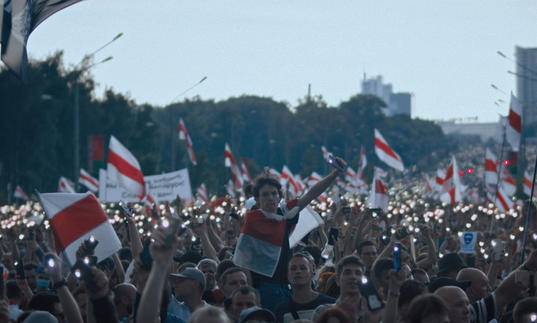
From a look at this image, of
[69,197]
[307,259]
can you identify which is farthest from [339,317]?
[69,197]

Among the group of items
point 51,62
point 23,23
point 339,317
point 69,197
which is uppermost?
point 51,62

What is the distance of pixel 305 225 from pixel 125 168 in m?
8.12

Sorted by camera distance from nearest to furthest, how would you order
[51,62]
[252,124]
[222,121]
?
[51,62] < [222,121] < [252,124]

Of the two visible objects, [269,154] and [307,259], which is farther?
[269,154]

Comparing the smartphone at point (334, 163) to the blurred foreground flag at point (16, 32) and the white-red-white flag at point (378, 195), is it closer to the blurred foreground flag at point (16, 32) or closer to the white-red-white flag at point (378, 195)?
the blurred foreground flag at point (16, 32)

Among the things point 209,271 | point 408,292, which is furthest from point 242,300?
point 209,271

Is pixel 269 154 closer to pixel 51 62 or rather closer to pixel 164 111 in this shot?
pixel 164 111

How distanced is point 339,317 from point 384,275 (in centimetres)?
197

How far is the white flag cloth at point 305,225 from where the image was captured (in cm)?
1016

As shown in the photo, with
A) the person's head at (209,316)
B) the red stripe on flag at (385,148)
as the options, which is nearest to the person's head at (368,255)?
the person's head at (209,316)

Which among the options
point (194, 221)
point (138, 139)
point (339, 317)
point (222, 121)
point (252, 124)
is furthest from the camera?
point (252, 124)

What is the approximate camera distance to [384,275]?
7133mm

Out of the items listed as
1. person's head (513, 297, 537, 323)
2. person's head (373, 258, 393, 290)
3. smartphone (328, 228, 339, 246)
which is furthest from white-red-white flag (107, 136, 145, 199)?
person's head (513, 297, 537, 323)

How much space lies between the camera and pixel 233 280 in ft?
23.7
